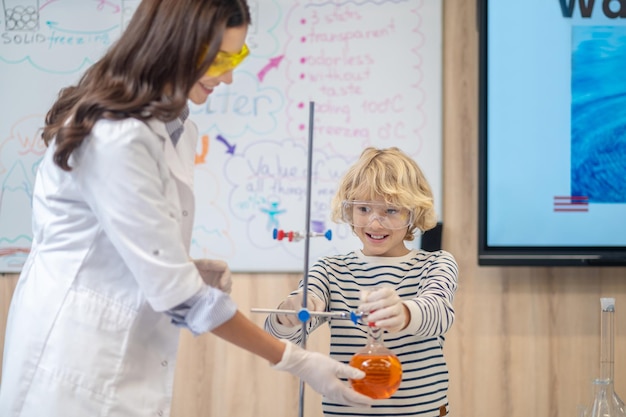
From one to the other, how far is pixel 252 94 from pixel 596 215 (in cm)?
136

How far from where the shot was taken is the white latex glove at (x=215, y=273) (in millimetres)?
1612

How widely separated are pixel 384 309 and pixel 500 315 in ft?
4.64

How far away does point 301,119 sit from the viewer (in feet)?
9.24

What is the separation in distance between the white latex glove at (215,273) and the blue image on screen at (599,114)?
1526mm

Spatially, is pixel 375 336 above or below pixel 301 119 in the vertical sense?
below

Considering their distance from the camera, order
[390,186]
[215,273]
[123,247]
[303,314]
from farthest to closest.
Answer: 1. [390,186]
2. [215,273]
3. [303,314]
4. [123,247]

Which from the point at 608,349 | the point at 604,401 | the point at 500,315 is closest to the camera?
the point at 604,401

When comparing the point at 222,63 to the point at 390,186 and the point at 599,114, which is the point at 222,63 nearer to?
the point at 390,186

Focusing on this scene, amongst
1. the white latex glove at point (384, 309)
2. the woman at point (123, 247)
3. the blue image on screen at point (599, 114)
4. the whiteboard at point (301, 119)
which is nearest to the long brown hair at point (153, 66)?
the woman at point (123, 247)

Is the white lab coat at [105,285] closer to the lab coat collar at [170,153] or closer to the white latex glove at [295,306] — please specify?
the lab coat collar at [170,153]

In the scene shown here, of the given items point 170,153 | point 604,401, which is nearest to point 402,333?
point 170,153

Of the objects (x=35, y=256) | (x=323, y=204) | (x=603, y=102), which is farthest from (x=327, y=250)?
(x=35, y=256)

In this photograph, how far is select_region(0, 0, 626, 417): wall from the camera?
2.73m

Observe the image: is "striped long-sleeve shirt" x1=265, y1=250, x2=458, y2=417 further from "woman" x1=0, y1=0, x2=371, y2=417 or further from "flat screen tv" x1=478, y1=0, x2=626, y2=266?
"flat screen tv" x1=478, y1=0, x2=626, y2=266
